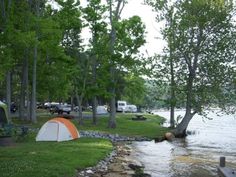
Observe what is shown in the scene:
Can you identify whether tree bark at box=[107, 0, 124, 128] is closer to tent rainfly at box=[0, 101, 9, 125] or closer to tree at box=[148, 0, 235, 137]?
tree at box=[148, 0, 235, 137]

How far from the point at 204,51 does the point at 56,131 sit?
2023cm

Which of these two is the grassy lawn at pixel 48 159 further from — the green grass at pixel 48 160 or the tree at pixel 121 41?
the tree at pixel 121 41

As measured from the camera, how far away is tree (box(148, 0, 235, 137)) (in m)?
42.5

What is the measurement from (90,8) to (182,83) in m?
11.6

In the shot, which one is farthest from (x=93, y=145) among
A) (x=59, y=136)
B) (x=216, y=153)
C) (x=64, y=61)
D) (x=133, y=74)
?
(x=133, y=74)

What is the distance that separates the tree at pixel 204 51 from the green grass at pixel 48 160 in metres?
20.1

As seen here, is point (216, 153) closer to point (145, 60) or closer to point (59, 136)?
point (59, 136)

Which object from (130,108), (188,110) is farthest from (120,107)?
(188,110)

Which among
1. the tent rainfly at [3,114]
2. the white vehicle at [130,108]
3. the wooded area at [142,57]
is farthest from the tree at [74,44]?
the white vehicle at [130,108]

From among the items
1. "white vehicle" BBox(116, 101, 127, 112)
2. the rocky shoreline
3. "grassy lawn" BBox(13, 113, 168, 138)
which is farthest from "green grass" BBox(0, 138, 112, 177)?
"white vehicle" BBox(116, 101, 127, 112)

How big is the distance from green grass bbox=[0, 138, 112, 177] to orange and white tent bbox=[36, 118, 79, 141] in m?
3.49

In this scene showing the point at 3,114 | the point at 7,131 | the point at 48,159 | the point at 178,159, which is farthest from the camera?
the point at 3,114

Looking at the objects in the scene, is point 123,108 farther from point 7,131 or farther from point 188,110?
point 7,131

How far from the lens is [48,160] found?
18.4m
